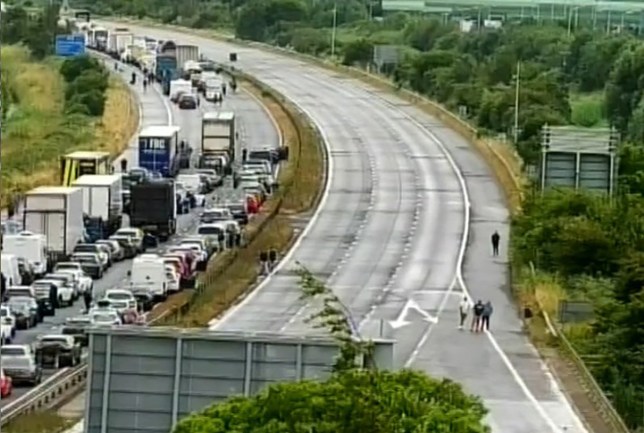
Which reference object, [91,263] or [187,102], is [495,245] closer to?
[91,263]

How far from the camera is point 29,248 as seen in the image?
4722 cm

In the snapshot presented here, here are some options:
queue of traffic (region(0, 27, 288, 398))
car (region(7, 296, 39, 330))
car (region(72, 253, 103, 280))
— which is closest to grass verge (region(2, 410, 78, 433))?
queue of traffic (region(0, 27, 288, 398))

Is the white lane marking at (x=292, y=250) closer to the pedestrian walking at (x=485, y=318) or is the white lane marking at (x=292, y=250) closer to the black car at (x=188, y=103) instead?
the pedestrian walking at (x=485, y=318)

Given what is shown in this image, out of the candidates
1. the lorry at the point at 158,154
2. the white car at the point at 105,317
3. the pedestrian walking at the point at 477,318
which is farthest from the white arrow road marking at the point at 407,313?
the lorry at the point at 158,154

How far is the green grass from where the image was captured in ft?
316

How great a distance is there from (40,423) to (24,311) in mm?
11058

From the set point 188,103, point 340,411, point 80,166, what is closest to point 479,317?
point 80,166

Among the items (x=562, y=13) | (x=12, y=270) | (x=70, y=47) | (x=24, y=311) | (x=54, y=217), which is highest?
(x=562, y=13)

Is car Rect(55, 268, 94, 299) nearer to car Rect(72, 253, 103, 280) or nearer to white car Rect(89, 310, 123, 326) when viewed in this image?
car Rect(72, 253, 103, 280)

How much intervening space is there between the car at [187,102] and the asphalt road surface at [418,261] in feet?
17.3

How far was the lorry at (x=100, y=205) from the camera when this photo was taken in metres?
53.4

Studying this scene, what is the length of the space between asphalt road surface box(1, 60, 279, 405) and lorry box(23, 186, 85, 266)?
1.15 m

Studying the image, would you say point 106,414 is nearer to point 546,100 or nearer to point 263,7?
point 546,100

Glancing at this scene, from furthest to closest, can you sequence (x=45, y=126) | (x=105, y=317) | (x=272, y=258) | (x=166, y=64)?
(x=166, y=64), (x=45, y=126), (x=272, y=258), (x=105, y=317)
